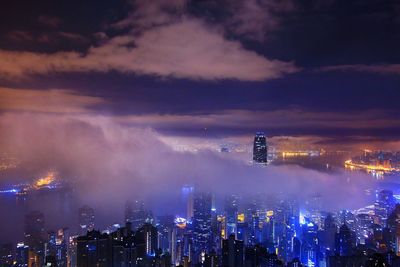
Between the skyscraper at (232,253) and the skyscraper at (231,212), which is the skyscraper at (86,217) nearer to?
the skyscraper at (231,212)

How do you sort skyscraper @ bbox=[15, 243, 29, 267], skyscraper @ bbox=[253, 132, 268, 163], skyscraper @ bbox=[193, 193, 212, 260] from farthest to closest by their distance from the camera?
skyscraper @ bbox=[253, 132, 268, 163]
skyscraper @ bbox=[193, 193, 212, 260]
skyscraper @ bbox=[15, 243, 29, 267]

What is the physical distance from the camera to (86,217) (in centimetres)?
750

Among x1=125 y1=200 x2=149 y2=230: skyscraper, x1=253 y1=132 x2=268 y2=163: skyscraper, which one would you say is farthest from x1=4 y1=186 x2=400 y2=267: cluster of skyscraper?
x1=253 y1=132 x2=268 y2=163: skyscraper

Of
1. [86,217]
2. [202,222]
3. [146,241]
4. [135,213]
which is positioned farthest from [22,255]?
[202,222]

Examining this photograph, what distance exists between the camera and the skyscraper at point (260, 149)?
734 centimetres

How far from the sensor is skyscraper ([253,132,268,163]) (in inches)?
289

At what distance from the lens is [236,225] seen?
750 cm

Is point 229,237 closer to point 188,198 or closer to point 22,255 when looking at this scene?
point 22,255

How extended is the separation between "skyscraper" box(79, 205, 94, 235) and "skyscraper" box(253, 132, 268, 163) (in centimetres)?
380

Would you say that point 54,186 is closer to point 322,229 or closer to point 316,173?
point 322,229

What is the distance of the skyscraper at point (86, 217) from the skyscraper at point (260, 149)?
3.80m

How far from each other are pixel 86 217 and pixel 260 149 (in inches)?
164

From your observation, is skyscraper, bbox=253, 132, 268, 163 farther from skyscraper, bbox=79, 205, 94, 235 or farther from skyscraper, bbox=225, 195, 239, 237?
skyscraper, bbox=79, 205, 94, 235

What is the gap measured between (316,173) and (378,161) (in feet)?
6.81
